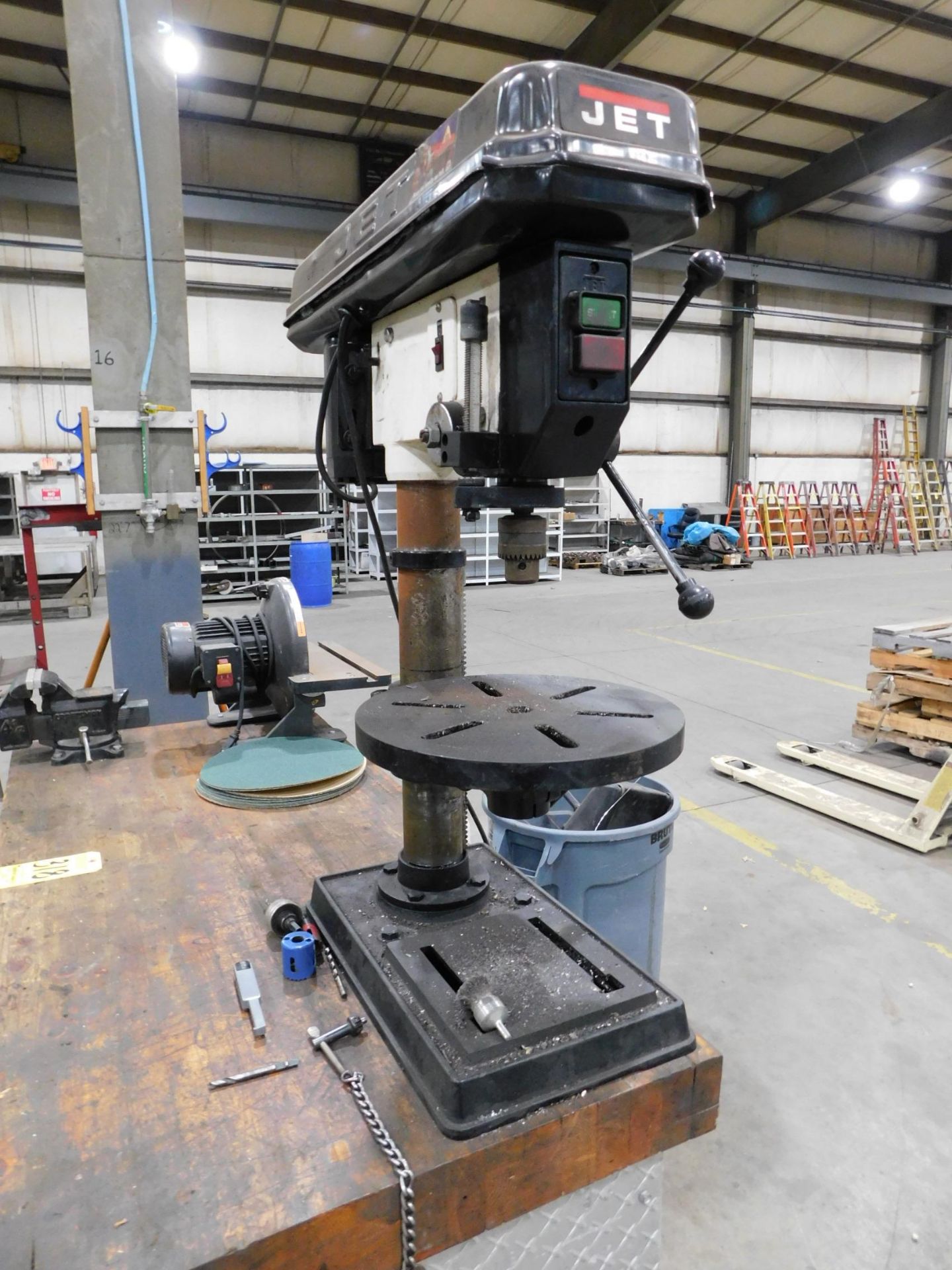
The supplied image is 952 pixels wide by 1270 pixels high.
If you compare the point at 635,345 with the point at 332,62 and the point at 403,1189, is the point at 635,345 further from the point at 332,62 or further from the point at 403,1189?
the point at 403,1189

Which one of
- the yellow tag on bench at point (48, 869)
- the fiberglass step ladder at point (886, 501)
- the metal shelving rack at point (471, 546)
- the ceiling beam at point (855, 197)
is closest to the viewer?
the yellow tag on bench at point (48, 869)

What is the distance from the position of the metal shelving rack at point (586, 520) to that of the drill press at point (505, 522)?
26.6 ft

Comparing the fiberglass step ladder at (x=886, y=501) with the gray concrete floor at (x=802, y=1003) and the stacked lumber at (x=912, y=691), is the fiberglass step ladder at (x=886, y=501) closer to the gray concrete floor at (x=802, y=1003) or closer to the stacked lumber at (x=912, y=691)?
the gray concrete floor at (x=802, y=1003)

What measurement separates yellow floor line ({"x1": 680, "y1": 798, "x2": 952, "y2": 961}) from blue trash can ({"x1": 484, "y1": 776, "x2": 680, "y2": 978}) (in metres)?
0.71

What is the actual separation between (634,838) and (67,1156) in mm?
1094

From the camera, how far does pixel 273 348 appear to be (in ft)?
25.6

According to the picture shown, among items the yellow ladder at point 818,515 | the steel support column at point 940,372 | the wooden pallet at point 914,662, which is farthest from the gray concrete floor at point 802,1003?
the steel support column at point 940,372

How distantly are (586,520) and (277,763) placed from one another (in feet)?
27.0

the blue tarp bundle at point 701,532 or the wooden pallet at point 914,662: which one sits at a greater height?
the blue tarp bundle at point 701,532

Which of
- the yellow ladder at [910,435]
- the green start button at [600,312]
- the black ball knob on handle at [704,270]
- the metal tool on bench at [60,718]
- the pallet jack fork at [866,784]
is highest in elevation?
the yellow ladder at [910,435]

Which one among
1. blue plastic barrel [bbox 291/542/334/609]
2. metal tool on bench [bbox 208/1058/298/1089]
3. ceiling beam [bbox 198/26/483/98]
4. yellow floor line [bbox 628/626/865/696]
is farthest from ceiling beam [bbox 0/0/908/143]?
metal tool on bench [bbox 208/1058/298/1089]

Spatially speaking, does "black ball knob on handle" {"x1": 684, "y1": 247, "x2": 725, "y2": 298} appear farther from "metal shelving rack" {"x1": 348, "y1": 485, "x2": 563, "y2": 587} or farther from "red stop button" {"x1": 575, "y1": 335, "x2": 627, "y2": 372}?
"metal shelving rack" {"x1": 348, "y1": 485, "x2": 563, "y2": 587}

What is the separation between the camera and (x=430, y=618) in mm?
980

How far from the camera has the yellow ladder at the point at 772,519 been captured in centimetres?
993
